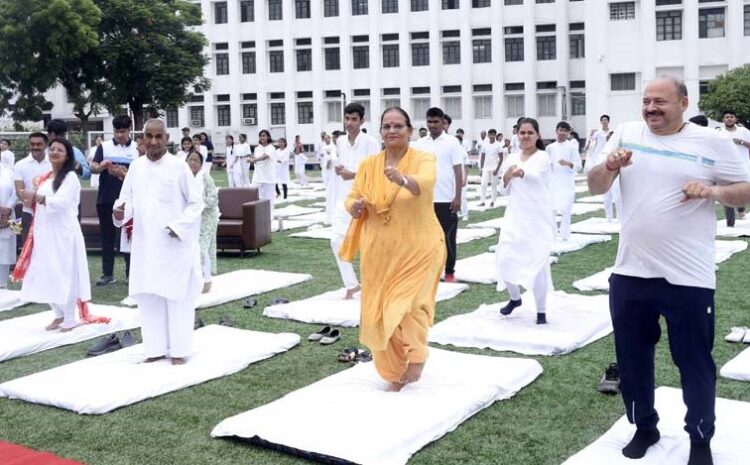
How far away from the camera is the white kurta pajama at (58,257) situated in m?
7.24

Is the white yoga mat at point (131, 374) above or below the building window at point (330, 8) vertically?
below

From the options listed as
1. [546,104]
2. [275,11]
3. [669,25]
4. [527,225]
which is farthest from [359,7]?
[527,225]

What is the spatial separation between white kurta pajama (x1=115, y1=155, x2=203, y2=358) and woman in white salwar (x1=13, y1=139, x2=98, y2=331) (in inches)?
53.9

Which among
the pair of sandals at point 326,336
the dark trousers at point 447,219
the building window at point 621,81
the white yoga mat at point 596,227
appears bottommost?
the pair of sandals at point 326,336

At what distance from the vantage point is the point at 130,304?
8.58 metres

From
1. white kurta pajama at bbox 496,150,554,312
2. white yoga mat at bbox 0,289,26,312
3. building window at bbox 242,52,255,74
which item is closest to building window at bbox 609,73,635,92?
building window at bbox 242,52,255,74

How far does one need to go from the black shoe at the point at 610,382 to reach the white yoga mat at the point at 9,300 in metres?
5.84

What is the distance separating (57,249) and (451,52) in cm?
4109

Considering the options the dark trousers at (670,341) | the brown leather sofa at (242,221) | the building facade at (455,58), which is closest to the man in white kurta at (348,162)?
the brown leather sofa at (242,221)

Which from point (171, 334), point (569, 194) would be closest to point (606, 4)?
point (569, 194)

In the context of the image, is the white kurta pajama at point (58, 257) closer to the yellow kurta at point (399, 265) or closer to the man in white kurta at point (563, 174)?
the yellow kurta at point (399, 265)

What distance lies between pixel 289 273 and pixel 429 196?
17.1ft

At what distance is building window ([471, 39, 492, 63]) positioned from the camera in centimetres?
4584

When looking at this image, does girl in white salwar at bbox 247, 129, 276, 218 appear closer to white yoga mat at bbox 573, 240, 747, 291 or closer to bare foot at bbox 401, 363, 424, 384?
white yoga mat at bbox 573, 240, 747, 291
